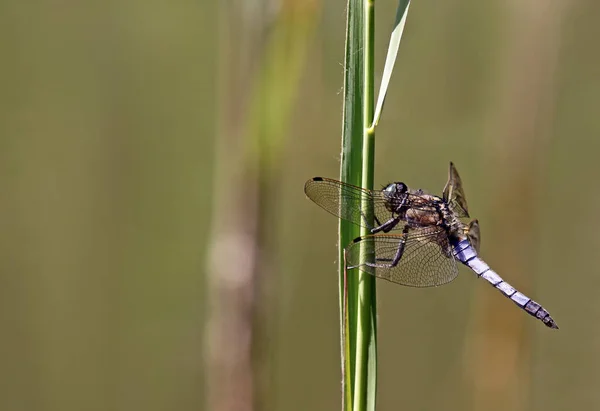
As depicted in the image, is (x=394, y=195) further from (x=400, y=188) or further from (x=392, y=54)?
(x=392, y=54)

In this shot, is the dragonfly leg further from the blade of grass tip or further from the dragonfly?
the blade of grass tip

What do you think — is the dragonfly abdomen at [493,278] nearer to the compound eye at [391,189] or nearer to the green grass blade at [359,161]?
the compound eye at [391,189]

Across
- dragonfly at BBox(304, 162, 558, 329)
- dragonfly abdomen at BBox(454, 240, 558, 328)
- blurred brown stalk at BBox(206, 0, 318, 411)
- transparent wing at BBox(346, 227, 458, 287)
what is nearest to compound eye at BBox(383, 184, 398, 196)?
dragonfly at BBox(304, 162, 558, 329)

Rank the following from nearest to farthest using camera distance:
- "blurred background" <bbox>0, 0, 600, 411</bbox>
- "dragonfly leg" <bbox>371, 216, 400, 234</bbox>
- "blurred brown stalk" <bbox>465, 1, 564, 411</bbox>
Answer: "dragonfly leg" <bbox>371, 216, 400, 234</bbox>
"blurred brown stalk" <bbox>465, 1, 564, 411</bbox>
"blurred background" <bbox>0, 0, 600, 411</bbox>

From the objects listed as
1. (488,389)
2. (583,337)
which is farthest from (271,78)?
(583,337)

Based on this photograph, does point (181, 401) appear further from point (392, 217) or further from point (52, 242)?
point (392, 217)

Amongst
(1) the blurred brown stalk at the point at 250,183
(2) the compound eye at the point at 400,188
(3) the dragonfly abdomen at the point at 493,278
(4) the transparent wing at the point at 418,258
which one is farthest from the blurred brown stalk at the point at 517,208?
(1) the blurred brown stalk at the point at 250,183
